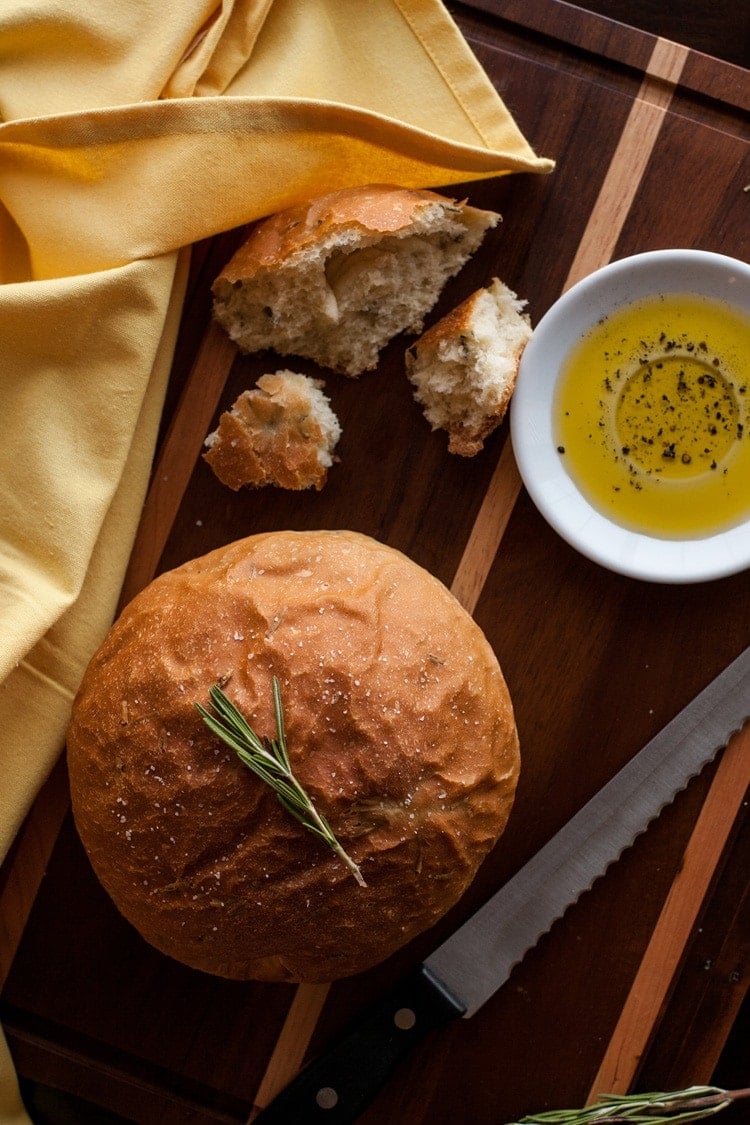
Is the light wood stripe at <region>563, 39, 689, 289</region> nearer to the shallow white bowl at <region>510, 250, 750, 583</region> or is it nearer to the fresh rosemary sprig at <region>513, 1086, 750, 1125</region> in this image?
the shallow white bowl at <region>510, 250, 750, 583</region>

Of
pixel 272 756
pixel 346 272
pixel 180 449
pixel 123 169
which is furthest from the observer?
pixel 180 449

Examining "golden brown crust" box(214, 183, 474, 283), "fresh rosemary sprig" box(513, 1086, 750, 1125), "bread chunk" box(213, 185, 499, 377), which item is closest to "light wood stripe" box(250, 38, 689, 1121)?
"bread chunk" box(213, 185, 499, 377)

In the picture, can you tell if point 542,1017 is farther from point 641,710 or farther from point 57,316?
point 57,316

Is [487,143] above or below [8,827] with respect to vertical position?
above

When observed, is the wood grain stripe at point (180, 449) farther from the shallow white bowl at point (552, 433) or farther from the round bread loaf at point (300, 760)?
the shallow white bowl at point (552, 433)

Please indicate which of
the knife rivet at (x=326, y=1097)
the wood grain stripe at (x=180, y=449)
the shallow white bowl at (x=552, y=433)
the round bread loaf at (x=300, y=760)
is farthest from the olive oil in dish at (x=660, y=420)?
the knife rivet at (x=326, y=1097)

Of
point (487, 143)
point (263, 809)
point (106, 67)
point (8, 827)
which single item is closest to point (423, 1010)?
point (263, 809)

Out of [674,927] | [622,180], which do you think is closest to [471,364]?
[622,180]

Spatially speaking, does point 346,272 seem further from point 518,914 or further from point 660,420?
point 518,914
